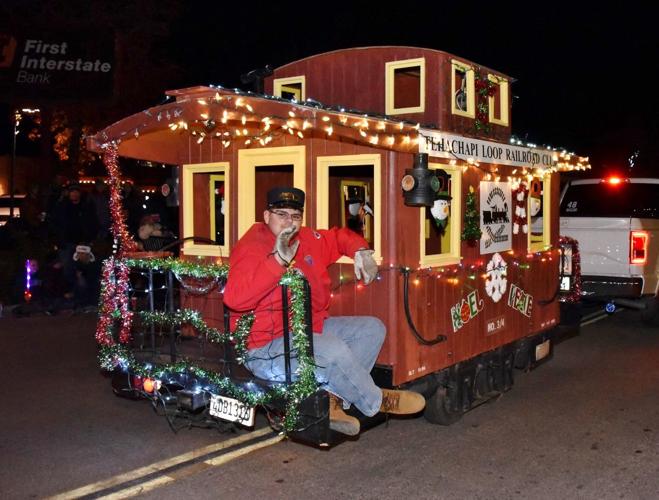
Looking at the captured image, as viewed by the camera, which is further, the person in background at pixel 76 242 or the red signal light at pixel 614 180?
the person in background at pixel 76 242

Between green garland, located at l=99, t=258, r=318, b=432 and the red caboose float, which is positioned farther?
the red caboose float

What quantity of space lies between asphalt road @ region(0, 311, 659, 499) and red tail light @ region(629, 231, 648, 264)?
268 centimetres

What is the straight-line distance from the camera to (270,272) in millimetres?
4766

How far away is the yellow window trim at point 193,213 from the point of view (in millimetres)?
6591

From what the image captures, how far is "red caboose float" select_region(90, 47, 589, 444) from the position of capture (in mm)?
5215

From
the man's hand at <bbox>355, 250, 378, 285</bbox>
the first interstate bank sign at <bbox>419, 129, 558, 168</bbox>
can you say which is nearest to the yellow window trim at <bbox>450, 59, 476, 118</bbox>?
the first interstate bank sign at <bbox>419, 129, 558, 168</bbox>

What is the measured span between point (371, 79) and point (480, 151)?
1.08 meters

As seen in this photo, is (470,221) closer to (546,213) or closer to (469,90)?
(469,90)

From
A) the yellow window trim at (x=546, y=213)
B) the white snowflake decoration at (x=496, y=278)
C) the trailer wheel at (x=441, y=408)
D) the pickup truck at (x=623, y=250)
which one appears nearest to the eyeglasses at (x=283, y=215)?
the trailer wheel at (x=441, y=408)

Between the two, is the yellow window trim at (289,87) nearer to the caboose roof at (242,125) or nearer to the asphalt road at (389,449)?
the caboose roof at (242,125)

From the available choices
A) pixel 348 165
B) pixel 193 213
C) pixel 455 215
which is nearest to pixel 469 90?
pixel 455 215

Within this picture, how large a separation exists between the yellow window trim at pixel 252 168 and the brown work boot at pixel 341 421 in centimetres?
177

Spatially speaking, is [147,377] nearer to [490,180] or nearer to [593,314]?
[490,180]

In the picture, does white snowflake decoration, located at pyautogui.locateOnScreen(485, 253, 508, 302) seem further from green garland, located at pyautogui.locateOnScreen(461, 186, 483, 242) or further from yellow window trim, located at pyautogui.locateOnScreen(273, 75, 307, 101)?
yellow window trim, located at pyautogui.locateOnScreen(273, 75, 307, 101)
